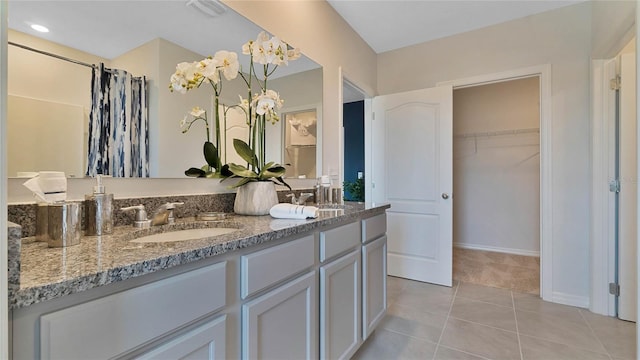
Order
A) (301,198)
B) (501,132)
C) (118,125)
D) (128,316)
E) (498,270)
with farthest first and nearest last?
1. (501,132)
2. (498,270)
3. (301,198)
4. (118,125)
5. (128,316)

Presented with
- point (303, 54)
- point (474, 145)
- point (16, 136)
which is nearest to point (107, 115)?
point (16, 136)

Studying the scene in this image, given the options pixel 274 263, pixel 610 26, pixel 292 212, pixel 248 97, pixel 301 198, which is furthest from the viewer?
pixel 610 26

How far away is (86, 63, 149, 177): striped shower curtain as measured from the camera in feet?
3.32

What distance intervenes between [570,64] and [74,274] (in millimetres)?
3328

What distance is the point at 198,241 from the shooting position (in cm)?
80

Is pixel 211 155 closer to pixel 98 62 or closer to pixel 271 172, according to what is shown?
pixel 271 172

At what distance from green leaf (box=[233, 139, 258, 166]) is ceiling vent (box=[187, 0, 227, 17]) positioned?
625 mm

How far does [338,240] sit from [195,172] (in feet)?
2.45

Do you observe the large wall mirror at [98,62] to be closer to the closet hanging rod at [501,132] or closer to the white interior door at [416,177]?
the white interior door at [416,177]

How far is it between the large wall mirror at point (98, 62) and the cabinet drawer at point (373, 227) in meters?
0.91

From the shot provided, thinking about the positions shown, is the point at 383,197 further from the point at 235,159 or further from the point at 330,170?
the point at 235,159

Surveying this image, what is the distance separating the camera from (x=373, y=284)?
173 cm

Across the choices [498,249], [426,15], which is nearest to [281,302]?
[426,15]

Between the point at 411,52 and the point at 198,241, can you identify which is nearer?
the point at 198,241
